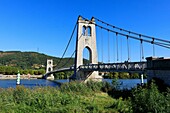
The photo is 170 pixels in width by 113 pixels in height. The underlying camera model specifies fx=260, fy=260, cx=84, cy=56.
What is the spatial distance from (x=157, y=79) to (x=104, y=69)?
54.8 feet

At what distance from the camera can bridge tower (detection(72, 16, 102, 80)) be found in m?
41.4

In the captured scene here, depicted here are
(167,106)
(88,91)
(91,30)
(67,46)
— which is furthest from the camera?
(67,46)

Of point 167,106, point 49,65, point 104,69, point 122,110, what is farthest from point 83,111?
point 49,65

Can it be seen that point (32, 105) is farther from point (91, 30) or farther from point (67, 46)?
point (67, 46)

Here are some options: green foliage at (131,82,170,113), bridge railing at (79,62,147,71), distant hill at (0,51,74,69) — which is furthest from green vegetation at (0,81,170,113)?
distant hill at (0,51,74,69)

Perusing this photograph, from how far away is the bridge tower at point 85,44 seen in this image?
4137 cm

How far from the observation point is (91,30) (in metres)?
44.6

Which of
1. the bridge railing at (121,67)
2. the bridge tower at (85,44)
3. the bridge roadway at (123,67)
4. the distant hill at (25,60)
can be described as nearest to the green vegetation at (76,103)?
the bridge roadway at (123,67)

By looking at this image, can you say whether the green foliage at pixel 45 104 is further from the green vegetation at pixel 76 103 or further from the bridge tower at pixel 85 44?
the bridge tower at pixel 85 44

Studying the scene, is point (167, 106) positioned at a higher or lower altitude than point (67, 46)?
lower

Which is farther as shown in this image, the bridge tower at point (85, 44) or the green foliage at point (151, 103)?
the bridge tower at point (85, 44)

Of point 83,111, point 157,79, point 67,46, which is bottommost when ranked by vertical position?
point 83,111

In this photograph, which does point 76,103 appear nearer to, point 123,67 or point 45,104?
point 45,104

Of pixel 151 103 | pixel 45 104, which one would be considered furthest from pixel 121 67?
pixel 151 103
